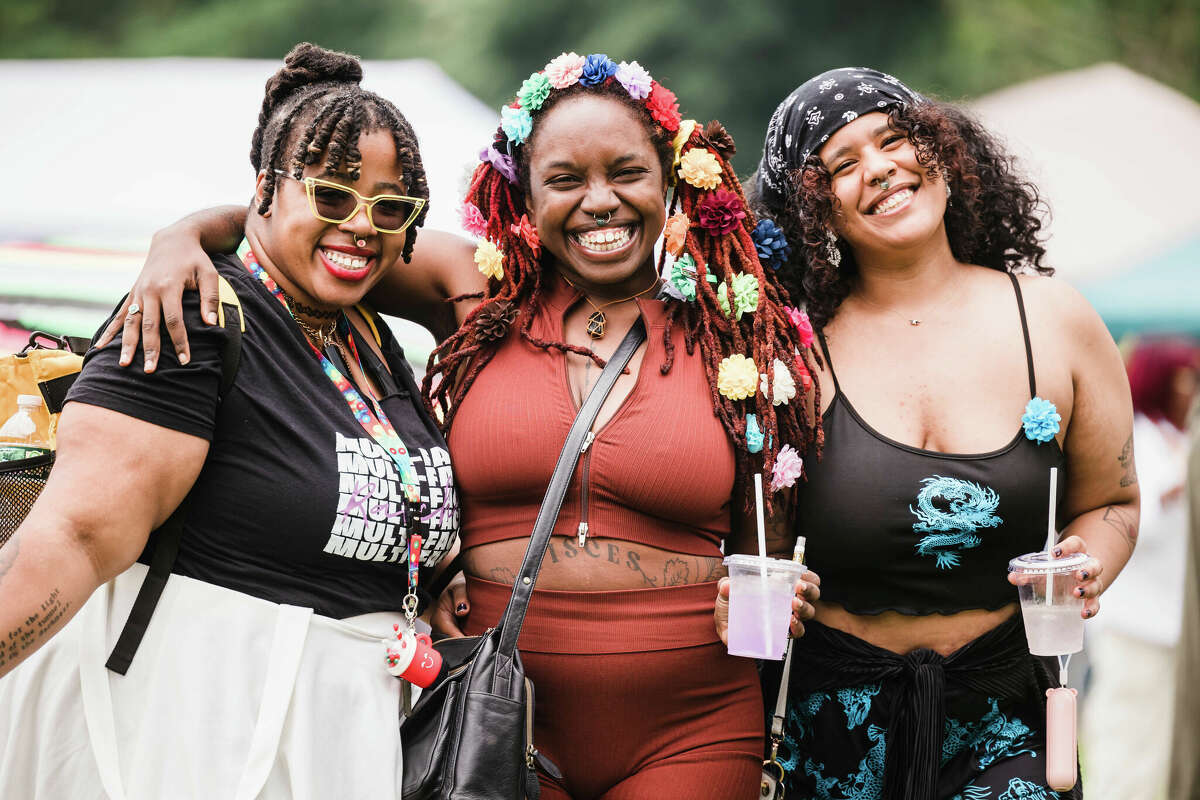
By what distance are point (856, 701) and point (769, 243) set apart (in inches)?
53.6

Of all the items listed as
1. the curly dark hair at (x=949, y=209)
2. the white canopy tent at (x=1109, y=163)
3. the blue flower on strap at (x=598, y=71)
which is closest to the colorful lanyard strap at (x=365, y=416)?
the blue flower on strap at (x=598, y=71)

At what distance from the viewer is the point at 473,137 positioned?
771 centimetres

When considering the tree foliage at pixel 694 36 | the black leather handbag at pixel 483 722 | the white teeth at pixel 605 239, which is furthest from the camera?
the tree foliage at pixel 694 36

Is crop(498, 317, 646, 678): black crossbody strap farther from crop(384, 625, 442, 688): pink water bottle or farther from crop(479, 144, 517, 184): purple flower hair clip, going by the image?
crop(479, 144, 517, 184): purple flower hair clip

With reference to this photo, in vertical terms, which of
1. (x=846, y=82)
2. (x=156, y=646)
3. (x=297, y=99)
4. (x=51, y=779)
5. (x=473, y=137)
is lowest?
(x=51, y=779)

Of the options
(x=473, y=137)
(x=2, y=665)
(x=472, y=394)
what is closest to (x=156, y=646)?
(x=2, y=665)

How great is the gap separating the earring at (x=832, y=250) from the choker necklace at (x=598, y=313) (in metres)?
0.52

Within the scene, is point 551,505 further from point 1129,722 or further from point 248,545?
point 1129,722

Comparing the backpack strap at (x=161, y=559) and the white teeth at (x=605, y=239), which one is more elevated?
the white teeth at (x=605, y=239)

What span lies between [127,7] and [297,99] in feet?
68.8

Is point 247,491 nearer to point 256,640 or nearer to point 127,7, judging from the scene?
Answer: point 256,640

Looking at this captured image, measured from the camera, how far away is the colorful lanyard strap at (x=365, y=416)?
2998 millimetres

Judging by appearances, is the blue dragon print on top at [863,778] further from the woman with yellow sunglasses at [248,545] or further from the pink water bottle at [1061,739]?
Answer: the woman with yellow sunglasses at [248,545]

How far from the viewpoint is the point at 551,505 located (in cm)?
310
